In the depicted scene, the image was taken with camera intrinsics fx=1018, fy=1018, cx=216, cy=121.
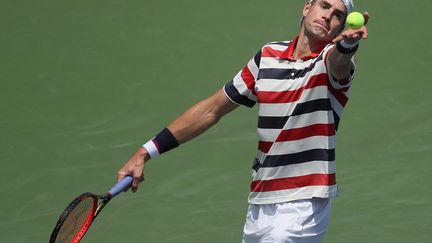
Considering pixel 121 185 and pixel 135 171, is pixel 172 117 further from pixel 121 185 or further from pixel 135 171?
pixel 121 185

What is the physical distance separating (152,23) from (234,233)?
4.16 metres

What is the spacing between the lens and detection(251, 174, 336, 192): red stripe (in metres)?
5.87

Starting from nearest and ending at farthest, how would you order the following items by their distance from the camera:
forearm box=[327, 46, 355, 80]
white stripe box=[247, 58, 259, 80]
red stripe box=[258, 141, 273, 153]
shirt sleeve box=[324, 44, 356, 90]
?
1. forearm box=[327, 46, 355, 80]
2. shirt sleeve box=[324, 44, 356, 90]
3. red stripe box=[258, 141, 273, 153]
4. white stripe box=[247, 58, 259, 80]

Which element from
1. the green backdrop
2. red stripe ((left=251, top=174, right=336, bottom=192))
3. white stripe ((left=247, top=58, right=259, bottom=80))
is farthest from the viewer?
the green backdrop

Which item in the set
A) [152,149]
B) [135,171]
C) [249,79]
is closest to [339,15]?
[249,79]

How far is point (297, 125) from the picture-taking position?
5855mm

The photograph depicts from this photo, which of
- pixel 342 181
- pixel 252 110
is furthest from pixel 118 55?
pixel 342 181

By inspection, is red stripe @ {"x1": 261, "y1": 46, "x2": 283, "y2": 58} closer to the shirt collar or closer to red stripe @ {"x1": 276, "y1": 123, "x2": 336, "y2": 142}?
the shirt collar

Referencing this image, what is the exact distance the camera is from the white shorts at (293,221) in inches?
231

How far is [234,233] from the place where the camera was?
808 centimetres

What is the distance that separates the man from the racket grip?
0.04 m

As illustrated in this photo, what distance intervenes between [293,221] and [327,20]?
1.19 m

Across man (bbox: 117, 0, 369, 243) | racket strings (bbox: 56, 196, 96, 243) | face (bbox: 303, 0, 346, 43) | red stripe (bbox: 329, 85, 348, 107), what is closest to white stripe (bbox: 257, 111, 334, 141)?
man (bbox: 117, 0, 369, 243)

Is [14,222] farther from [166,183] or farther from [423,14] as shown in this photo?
[423,14]
